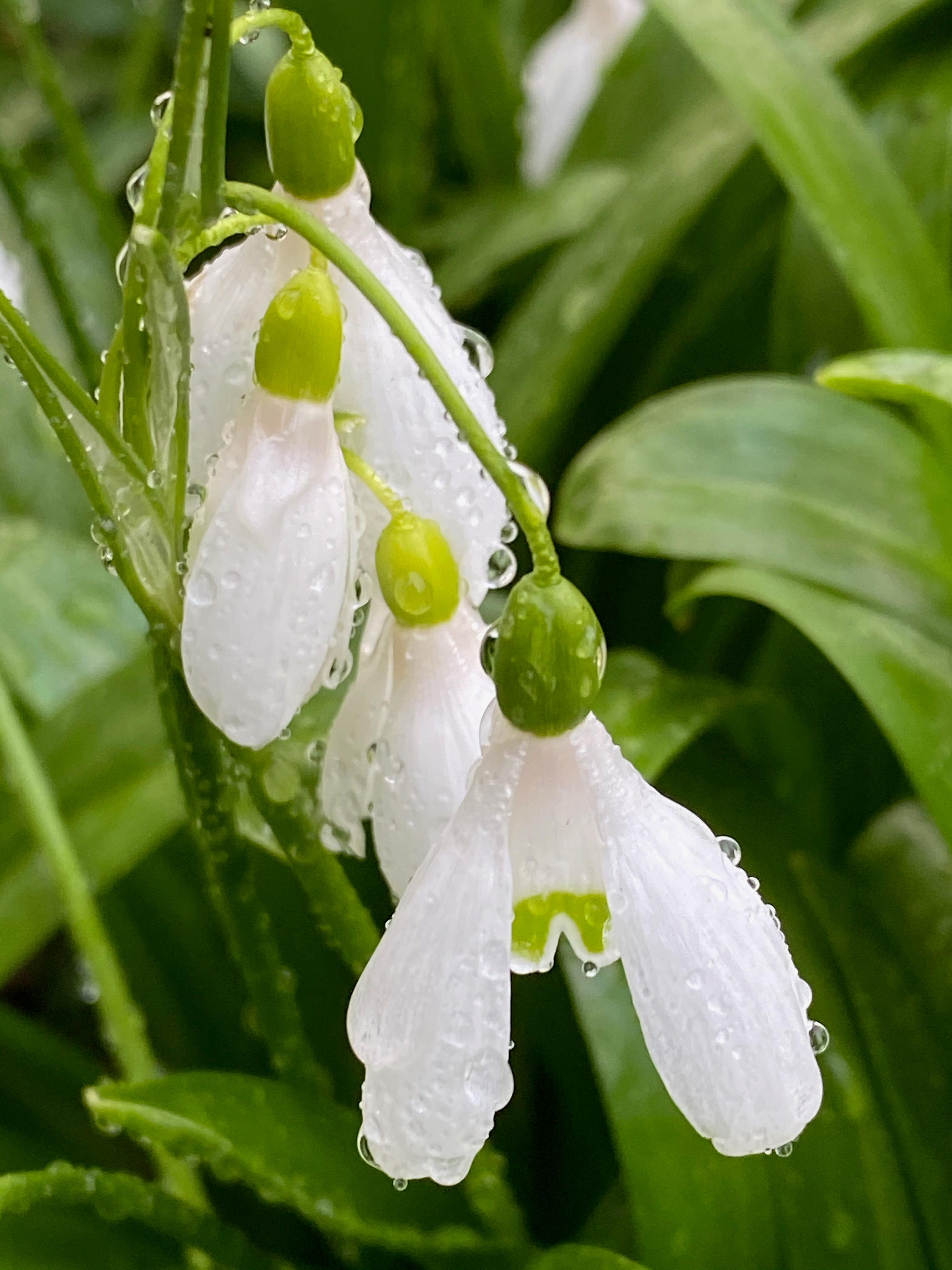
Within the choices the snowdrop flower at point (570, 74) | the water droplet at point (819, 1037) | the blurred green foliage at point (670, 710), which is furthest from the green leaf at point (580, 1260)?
the snowdrop flower at point (570, 74)

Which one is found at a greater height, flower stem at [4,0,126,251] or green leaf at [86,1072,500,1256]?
flower stem at [4,0,126,251]

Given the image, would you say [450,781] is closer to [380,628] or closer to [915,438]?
[380,628]

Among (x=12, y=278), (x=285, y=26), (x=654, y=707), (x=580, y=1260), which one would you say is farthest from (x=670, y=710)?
(x=12, y=278)

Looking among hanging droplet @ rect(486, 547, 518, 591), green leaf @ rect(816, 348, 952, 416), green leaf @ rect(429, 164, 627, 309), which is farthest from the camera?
green leaf @ rect(429, 164, 627, 309)

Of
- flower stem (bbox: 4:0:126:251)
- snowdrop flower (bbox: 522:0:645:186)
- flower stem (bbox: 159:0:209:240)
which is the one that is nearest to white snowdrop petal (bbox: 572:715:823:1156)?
flower stem (bbox: 159:0:209:240)

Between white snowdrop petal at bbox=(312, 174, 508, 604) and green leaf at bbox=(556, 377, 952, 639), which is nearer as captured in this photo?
white snowdrop petal at bbox=(312, 174, 508, 604)

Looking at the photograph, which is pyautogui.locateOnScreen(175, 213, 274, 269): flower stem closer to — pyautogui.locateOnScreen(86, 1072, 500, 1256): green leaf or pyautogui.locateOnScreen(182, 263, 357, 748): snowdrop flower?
pyautogui.locateOnScreen(182, 263, 357, 748): snowdrop flower
